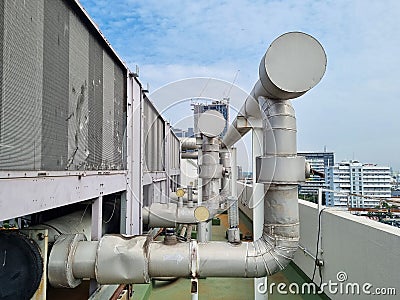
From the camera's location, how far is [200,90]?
2.98m

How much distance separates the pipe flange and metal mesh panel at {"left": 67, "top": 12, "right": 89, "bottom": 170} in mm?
420

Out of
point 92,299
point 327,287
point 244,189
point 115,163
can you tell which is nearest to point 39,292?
point 92,299

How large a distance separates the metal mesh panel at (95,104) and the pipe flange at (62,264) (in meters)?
0.45

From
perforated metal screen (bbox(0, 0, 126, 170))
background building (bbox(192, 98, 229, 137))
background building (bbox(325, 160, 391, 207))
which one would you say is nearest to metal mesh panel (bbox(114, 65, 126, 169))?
perforated metal screen (bbox(0, 0, 126, 170))

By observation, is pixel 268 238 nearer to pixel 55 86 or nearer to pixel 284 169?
pixel 284 169

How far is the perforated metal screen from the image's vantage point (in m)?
1.05

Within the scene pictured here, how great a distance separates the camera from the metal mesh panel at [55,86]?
1.28 m

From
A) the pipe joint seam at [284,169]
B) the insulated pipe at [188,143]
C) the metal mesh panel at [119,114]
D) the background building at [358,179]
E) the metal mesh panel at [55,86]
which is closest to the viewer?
the metal mesh panel at [55,86]

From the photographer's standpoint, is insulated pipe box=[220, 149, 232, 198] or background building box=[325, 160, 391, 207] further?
insulated pipe box=[220, 149, 232, 198]

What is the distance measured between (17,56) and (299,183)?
1535 millimetres

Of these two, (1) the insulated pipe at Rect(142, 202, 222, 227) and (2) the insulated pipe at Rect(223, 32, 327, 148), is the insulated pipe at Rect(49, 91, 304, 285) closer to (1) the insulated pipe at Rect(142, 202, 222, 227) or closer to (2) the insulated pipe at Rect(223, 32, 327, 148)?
(2) the insulated pipe at Rect(223, 32, 327, 148)

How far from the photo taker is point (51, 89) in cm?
133

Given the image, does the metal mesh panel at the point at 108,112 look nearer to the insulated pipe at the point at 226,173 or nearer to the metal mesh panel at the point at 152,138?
the metal mesh panel at the point at 152,138

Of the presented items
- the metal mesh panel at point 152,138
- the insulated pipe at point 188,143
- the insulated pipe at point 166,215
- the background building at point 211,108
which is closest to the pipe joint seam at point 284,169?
the insulated pipe at point 166,215
